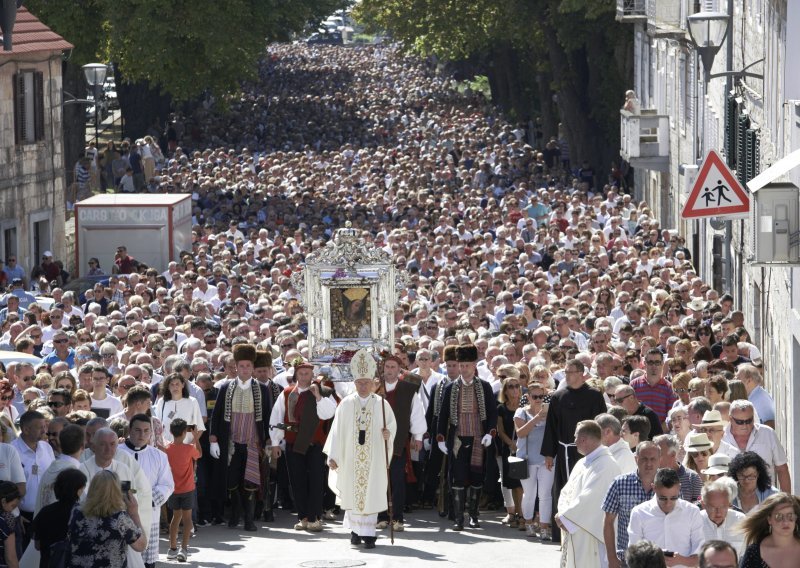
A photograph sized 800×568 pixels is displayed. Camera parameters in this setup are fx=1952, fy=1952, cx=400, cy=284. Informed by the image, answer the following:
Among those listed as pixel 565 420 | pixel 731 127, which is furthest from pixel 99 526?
pixel 731 127

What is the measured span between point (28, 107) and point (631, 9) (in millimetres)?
12192

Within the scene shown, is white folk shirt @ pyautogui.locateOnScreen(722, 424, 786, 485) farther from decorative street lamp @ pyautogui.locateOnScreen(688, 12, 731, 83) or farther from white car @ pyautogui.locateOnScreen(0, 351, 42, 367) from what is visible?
white car @ pyautogui.locateOnScreen(0, 351, 42, 367)

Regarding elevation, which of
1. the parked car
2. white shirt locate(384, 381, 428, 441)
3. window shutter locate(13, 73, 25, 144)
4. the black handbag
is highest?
the parked car

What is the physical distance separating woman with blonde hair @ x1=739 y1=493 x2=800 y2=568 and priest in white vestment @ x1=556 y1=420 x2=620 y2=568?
261 cm

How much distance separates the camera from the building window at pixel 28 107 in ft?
117

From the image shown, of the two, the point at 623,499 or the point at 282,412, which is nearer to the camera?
the point at 623,499

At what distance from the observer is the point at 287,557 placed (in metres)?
15.1

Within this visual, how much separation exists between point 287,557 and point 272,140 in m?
48.1

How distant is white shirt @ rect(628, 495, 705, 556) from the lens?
10.8 metres

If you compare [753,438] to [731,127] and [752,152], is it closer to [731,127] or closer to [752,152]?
[752,152]

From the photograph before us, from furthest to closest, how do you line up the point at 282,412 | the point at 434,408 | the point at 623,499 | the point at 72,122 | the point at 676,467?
the point at 72,122, the point at 434,408, the point at 282,412, the point at 676,467, the point at 623,499

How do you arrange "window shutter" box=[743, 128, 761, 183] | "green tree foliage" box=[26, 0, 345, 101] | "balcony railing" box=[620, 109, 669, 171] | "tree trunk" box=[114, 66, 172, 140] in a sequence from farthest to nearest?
"tree trunk" box=[114, 66, 172, 140]
"green tree foliage" box=[26, 0, 345, 101]
"balcony railing" box=[620, 109, 669, 171]
"window shutter" box=[743, 128, 761, 183]

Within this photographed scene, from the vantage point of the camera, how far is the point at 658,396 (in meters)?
15.8

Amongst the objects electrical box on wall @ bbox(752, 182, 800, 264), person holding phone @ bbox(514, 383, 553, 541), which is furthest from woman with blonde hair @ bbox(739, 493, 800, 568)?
person holding phone @ bbox(514, 383, 553, 541)
